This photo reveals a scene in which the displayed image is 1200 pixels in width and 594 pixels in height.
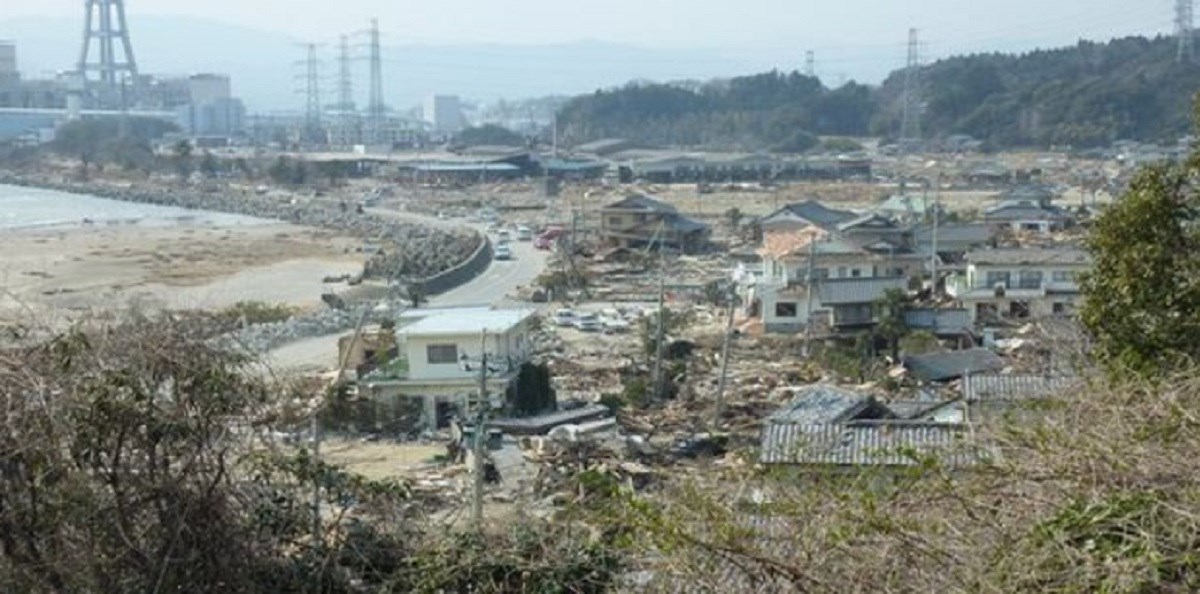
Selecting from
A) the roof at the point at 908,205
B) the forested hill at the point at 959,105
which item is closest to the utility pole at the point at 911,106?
the forested hill at the point at 959,105

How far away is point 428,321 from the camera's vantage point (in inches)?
380

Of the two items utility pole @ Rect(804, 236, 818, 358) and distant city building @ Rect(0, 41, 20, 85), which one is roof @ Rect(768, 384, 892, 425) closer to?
utility pole @ Rect(804, 236, 818, 358)

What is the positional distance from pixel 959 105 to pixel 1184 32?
9731mm

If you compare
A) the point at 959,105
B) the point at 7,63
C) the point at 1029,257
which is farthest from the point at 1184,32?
the point at 7,63

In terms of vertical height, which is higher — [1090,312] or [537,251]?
[1090,312]

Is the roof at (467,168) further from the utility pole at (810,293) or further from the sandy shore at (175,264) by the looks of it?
the utility pole at (810,293)

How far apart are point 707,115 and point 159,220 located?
26570mm

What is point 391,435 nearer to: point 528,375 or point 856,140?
point 528,375

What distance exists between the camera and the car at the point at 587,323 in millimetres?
13078

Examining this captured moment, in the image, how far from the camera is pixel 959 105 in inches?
1796

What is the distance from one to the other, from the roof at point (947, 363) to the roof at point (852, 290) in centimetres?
227

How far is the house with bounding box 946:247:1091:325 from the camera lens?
41.2ft

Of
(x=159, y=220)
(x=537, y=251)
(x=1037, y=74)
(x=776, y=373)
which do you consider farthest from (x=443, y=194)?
(x=1037, y=74)

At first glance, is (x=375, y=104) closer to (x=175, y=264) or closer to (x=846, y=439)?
(x=175, y=264)
